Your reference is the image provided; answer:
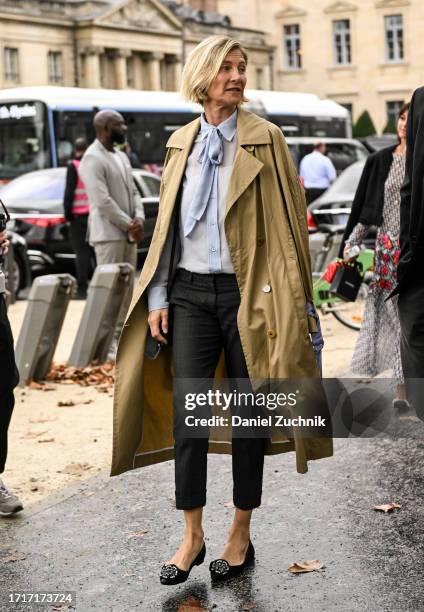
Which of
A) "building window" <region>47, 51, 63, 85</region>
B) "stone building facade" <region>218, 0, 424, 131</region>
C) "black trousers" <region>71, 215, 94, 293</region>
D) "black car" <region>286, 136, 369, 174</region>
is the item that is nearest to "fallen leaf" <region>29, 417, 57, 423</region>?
"black trousers" <region>71, 215, 94, 293</region>

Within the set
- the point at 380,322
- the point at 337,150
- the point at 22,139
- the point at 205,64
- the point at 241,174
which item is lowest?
the point at 380,322

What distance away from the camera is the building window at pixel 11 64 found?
62906 millimetres

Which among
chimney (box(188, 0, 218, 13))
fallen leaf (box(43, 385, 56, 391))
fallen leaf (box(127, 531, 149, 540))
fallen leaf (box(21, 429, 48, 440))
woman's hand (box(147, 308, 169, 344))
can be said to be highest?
chimney (box(188, 0, 218, 13))

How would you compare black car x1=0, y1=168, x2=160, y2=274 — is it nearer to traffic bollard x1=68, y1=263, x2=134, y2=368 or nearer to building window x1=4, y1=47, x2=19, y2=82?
traffic bollard x1=68, y1=263, x2=134, y2=368

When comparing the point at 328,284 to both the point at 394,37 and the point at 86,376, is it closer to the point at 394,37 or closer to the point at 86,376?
the point at 86,376

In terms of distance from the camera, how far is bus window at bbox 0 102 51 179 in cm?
2680

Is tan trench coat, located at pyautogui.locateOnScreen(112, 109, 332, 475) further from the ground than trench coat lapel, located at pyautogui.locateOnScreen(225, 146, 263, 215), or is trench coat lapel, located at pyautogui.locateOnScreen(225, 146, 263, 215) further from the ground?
trench coat lapel, located at pyautogui.locateOnScreen(225, 146, 263, 215)

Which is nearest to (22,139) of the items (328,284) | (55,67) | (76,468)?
(328,284)

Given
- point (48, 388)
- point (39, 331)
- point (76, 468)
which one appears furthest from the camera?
point (39, 331)

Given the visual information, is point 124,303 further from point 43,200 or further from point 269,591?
point 43,200

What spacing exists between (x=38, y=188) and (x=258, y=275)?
13.6 metres

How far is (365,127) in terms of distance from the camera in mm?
68688

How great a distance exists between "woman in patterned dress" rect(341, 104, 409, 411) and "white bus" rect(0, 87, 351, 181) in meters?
19.0

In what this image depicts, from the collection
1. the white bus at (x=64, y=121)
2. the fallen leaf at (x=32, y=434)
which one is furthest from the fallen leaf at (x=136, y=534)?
the white bus at (x=64, y=121)
